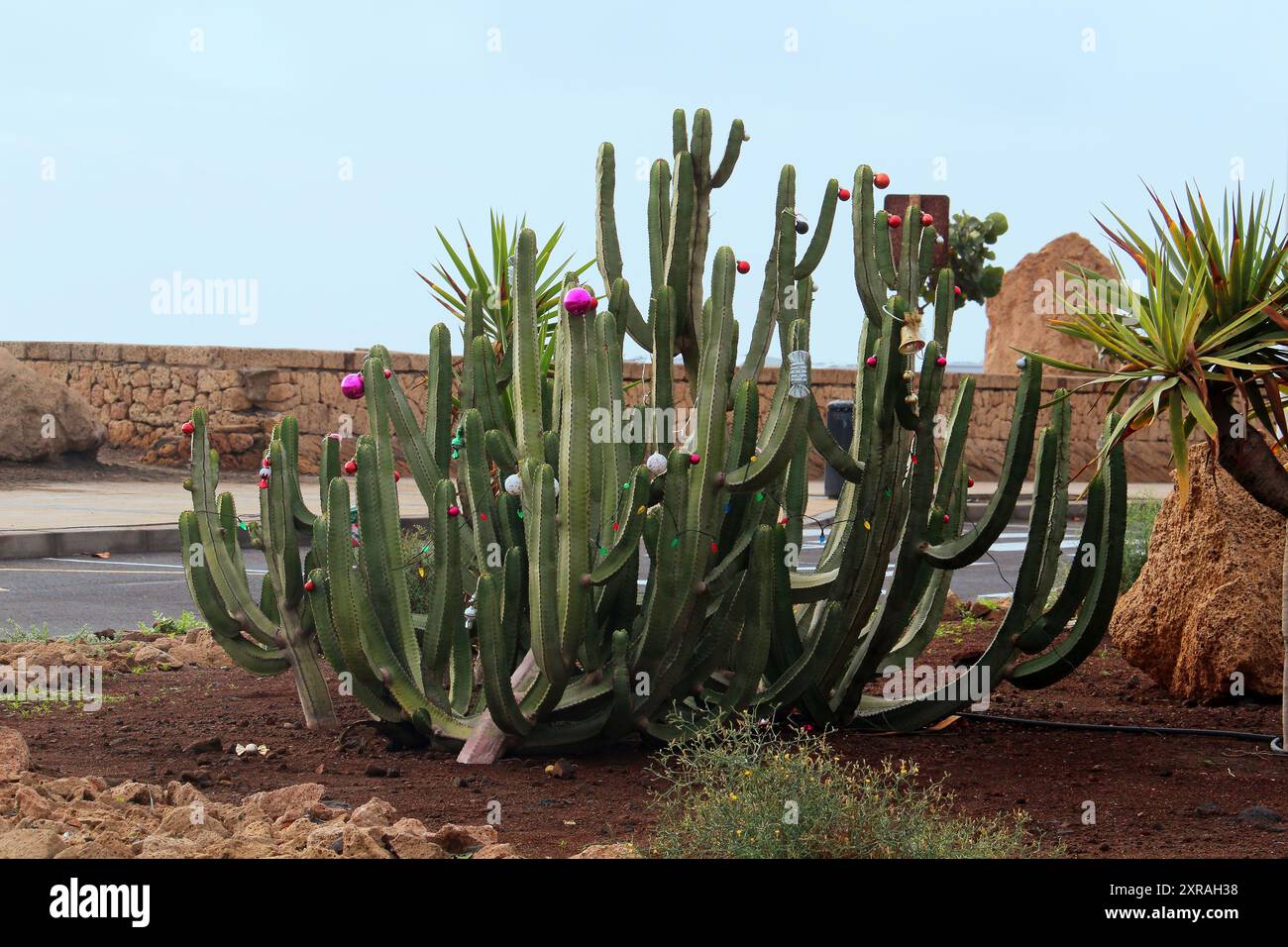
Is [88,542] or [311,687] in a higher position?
[311,687]

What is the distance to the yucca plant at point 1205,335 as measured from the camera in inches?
196

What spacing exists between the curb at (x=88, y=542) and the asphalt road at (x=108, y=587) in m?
0.23

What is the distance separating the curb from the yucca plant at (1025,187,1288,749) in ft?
25.9

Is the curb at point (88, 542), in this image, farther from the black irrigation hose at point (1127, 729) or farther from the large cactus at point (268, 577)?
the black irrigation hose at point (1127, 729)

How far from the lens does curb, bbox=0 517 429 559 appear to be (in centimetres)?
1232

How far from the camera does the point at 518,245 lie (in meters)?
4.90

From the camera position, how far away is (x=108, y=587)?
10523 millimetres

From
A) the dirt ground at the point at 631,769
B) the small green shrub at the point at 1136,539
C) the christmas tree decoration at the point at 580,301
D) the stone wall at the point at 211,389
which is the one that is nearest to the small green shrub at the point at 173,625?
the dirt ground at the point at 631,769

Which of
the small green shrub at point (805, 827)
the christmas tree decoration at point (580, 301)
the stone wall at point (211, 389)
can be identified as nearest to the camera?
the small green shrub at point (805, 827)

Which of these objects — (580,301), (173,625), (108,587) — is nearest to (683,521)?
(580,301)

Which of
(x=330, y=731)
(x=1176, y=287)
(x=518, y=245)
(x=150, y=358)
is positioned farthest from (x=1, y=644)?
(x=150, y=358)

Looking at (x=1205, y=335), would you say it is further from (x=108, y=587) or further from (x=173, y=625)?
(x=108, y=587)

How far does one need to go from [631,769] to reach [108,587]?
6624 millimetres
